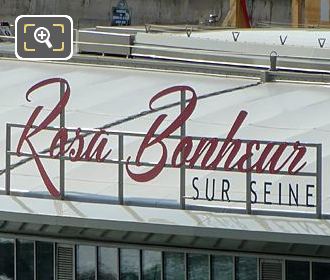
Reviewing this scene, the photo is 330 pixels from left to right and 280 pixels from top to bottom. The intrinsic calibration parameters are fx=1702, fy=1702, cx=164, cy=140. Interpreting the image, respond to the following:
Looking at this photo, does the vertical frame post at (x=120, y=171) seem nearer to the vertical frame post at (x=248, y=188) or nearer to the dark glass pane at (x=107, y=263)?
the dark glass pane at (x=107, y=263)

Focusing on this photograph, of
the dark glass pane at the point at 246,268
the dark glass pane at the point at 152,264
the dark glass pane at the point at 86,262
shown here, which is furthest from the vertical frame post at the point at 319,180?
the dark glass pane at the point at 86,262

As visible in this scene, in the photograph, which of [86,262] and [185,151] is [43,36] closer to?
[185,151]

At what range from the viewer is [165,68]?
41469 millimetres

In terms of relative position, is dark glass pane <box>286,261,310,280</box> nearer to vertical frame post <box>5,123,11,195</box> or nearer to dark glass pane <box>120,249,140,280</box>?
dark glass pane <box>120,249,140,280</box>

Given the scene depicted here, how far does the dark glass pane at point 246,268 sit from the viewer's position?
3008 centimetres

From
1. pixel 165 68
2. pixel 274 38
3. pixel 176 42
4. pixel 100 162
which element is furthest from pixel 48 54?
pixel 274 38

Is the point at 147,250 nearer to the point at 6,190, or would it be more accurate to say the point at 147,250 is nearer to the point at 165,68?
the point at 6,190

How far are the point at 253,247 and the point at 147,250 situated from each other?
210 cm

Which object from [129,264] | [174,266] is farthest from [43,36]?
[174,266]

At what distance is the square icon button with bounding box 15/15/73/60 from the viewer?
31219mm

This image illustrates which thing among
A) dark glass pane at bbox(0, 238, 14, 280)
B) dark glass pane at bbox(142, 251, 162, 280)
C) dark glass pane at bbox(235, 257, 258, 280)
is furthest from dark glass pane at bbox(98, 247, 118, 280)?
dark glass pane at bbox(235, 257, 258, 280)

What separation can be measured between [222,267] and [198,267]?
0.47 metres

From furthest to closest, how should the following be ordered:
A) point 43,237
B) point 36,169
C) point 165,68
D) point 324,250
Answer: point 165,68 < point 36,169 < point 43,237 < point 324,250

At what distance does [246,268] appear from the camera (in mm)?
30141
